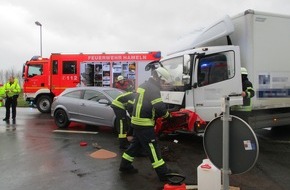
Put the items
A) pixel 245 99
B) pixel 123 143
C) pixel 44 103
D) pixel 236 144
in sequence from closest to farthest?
pixel 236 144 → pixel 245 99 → pixel 123 143 → pixel 44 103

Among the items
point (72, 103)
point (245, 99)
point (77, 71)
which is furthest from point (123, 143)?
point (77, 71)

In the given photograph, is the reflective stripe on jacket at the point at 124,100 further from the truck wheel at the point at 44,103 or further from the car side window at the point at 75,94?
the truck wheel at the point at 44,103

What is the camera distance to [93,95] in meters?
11.4

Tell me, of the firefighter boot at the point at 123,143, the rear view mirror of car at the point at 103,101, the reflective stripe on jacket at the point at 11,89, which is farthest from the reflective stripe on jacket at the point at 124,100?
the reflective stripe on jacket at the point at 11,89

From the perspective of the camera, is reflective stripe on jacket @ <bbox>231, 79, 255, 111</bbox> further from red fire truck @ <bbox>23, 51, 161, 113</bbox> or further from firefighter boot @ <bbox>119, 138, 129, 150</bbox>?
red fire truck @ <bbox>23, 51, 161, 113</bbox>

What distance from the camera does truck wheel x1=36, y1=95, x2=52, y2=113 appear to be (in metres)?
17.8

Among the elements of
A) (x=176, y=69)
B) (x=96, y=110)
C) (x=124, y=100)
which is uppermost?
(x=176, y=69)

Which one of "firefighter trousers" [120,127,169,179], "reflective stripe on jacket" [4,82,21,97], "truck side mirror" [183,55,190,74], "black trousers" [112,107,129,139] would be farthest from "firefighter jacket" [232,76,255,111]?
"reflective stripe on jacket" [4,82,21,97]

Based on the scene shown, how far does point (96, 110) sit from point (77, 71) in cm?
703

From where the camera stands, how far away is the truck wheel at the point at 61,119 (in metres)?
11.9

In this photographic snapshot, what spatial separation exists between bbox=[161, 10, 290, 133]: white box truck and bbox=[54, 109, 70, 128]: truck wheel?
4.36 metres

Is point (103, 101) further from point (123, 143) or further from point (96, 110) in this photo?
point (123, 143)

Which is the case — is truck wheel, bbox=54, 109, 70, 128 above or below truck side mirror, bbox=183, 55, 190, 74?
below

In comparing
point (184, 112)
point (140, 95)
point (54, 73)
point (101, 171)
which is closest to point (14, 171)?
point (101, 171)
